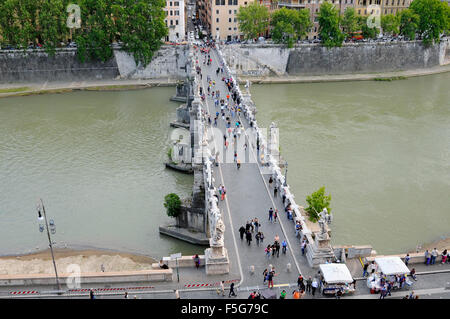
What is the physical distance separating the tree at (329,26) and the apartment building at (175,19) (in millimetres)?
23821

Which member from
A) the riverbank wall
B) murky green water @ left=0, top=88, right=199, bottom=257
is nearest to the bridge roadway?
murky green water @ left=0, top=88, right=199, bottom=257

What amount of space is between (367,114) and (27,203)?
4084cm

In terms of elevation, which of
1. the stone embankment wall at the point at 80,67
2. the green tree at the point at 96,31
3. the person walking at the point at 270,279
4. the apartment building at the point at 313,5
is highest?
the apartment building at the point at 313,5

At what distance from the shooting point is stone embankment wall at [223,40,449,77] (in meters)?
75.6

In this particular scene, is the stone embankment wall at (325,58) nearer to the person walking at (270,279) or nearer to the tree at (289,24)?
the tree at (289,24)

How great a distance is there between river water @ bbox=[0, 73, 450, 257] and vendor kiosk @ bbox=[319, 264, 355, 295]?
1064 centimetres

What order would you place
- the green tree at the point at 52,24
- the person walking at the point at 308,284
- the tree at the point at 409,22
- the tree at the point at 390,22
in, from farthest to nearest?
the tree at the point at 409,22
the tree at the point at 390,22
the green tree at the point at 52,24
the person walking at the point at 308,284

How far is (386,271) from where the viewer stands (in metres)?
21.7

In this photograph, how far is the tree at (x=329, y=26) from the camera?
73.4 metres

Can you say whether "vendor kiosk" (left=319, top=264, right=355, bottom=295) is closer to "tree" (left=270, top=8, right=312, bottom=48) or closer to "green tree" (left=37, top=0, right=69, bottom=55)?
"tree" (left=270, top=8, right=312, bottom=48)

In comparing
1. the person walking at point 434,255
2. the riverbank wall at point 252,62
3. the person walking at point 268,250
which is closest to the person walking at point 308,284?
the person walking at point 268,250

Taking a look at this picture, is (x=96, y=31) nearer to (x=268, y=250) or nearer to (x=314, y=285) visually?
(x=268, y=250)

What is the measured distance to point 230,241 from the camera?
25594 mm
